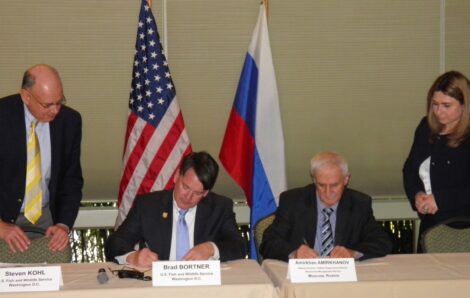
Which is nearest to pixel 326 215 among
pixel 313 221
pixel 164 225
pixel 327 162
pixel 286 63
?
pixel 313 221

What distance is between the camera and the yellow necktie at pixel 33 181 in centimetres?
432

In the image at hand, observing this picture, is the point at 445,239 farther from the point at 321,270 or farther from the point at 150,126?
the point at 150,126

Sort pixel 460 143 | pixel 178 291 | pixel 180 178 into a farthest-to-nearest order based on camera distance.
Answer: pixel 460 143, pixel 180 178, pixel 178 291

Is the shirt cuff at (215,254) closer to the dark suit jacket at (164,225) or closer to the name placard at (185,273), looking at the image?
the dark suit jacket at (164,225)

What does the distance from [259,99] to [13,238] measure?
2357 millimetres

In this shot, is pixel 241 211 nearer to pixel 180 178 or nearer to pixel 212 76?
pixel 212 76

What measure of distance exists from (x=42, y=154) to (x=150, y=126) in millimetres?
1242

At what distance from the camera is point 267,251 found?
3893 mm

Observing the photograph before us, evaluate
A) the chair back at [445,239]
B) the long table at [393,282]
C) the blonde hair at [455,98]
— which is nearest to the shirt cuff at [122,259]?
the long table at [393,282]

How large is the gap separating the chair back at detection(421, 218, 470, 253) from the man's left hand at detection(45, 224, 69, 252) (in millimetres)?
1944

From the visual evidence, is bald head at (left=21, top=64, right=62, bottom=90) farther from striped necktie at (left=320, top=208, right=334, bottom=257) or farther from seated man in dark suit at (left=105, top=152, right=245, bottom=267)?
striped necktie at (left=320, top=208, right=334, bottom=257)

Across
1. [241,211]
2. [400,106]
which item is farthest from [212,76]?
[400,106]

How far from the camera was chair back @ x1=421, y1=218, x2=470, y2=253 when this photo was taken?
14.0 ft

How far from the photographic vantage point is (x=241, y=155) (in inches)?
222
